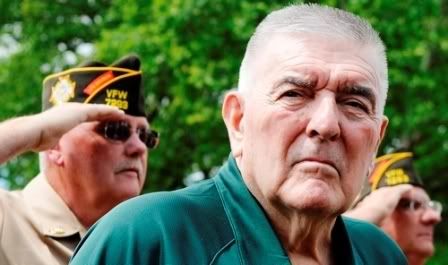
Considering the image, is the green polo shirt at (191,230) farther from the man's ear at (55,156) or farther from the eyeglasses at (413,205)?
the eyeglasses at (413,205)

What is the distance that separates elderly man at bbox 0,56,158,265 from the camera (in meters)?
4.71

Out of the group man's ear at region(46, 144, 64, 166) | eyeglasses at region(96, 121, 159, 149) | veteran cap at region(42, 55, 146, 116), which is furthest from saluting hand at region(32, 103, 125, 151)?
veteran cap at region(42, 55, 146, 116)

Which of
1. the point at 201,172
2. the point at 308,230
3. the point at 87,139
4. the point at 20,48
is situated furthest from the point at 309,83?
the point at 20,48

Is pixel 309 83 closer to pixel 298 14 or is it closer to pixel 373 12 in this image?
pixel 298 14

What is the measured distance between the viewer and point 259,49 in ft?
10.9

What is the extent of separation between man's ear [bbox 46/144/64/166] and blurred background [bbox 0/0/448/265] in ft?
35.0

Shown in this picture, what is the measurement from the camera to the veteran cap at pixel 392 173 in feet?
24.6

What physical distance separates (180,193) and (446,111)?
1464 centimetres

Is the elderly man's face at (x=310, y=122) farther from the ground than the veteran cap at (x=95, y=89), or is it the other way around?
the elderly man's face at (x=310, y=122)

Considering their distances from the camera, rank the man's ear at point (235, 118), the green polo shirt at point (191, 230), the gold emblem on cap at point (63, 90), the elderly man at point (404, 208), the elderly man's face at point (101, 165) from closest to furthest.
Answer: the green polo shirt at point (191, 230)
the man's ear at point (235, 118)
the elderly man's face at point (101, 165)
the gold emblem on cap at point (63, 90)
the elderly man at point (404, 208)

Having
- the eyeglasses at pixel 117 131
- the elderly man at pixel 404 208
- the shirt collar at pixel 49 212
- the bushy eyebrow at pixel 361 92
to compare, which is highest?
the bushy eyebrow at pixel 361 92

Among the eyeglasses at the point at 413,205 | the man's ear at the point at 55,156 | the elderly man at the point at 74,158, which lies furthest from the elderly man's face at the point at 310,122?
the eyeglasses at the point at 413,205

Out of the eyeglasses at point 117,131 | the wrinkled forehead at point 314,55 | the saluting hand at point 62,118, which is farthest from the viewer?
the eyeglasses at point 117,131

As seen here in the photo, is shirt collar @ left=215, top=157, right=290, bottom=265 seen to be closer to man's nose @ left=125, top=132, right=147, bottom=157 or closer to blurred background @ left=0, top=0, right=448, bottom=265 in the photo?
man's nose @ left=125, top=132, right=147, bottom=157
